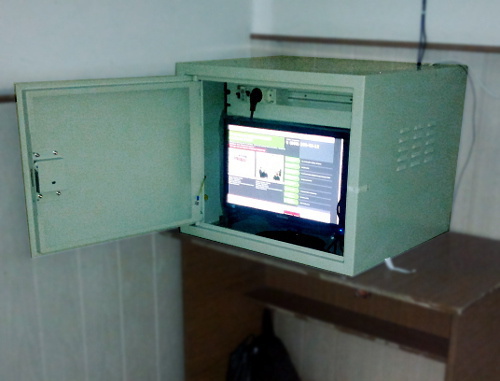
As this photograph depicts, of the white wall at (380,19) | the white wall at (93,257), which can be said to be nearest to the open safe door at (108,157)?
the white wall at (93,257)

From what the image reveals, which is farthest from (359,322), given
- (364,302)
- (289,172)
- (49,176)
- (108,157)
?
(49,176)

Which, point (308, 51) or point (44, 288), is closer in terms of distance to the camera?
point (44, 288)

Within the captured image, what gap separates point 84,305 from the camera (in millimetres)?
1981

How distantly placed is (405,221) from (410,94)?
33cm

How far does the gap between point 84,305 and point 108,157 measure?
27.0 inches

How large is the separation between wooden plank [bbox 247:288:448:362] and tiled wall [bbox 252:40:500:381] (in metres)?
0.07

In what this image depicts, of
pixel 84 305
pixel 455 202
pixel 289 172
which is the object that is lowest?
pixel 84 305

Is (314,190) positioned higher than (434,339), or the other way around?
(314,190)

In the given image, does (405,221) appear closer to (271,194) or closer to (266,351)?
(271,194)

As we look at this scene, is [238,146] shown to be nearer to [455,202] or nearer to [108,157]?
[108,157]

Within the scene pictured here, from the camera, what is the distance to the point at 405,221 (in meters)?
1.59

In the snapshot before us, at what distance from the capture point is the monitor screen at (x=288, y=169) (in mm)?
1544

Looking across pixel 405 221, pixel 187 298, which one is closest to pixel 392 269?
pixel 405 221

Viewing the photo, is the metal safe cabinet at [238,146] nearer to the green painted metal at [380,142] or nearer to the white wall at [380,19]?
the green painted metal at [380,142]
